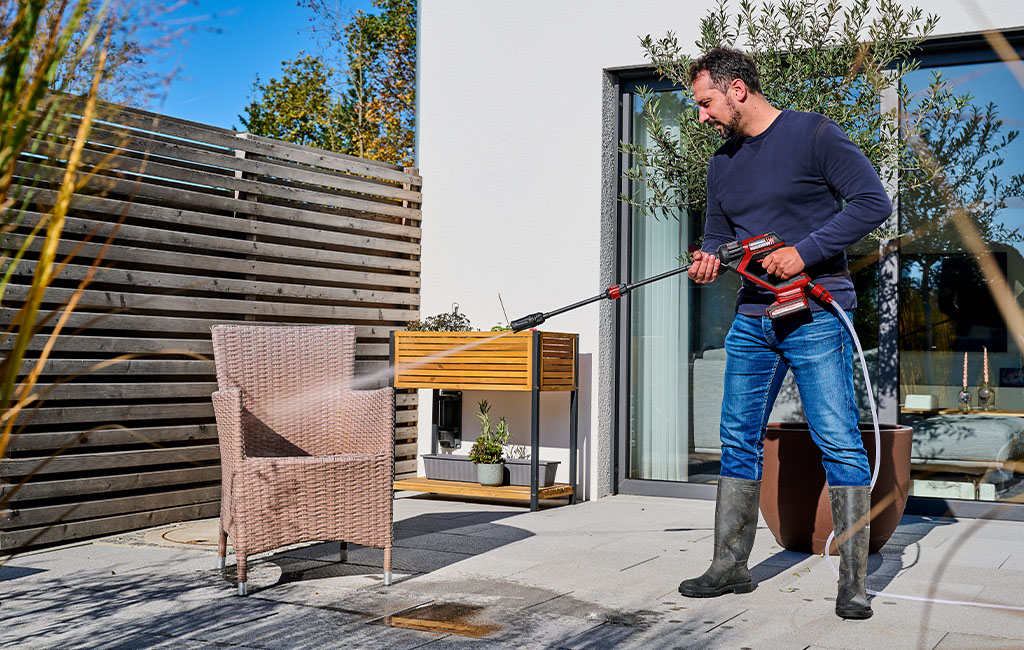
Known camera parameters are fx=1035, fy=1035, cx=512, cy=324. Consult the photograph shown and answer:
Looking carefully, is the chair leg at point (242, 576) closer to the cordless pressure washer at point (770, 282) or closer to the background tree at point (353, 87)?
the cordless pressure washer at point (770, 282)

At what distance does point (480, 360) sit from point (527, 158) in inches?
51.2

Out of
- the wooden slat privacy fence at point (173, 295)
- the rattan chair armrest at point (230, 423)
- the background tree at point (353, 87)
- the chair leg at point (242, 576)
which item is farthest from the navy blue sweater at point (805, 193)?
the background tree at point (353, 87)

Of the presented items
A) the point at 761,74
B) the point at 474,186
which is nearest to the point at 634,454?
the point at 474,186

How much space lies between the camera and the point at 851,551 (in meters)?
2.88

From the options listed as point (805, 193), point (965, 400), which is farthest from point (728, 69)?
point (965, 400)

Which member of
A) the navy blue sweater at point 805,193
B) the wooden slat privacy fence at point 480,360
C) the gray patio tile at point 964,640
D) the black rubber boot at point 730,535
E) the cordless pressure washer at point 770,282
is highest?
the navy blue sweater at point 805,193

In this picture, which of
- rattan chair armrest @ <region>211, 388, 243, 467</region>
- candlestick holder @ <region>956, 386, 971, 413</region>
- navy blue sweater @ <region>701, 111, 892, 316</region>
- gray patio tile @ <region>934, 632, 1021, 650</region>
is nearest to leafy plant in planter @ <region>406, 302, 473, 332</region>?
rattan chair armrest @ <region>211, 388, 243, 467</region>

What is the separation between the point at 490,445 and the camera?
18.1 feet

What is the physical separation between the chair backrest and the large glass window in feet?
9.10

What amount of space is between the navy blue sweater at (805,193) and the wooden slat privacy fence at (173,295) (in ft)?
6.40

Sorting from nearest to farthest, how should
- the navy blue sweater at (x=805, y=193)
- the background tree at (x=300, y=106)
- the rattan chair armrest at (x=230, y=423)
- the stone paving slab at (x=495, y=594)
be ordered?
1. the stone paving slab at (x=495, y=594)
2. the navy blue sweater at (x=805, y=193)
3. the rattan chair armrest at (x=230, y=423)
4. the background tree at (x=300, y=106)

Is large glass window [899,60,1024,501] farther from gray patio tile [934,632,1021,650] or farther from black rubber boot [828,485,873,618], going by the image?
gray patio tile [934,632,1021,650]

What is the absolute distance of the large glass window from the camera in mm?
→ 4801

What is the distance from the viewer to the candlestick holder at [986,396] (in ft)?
16.0
